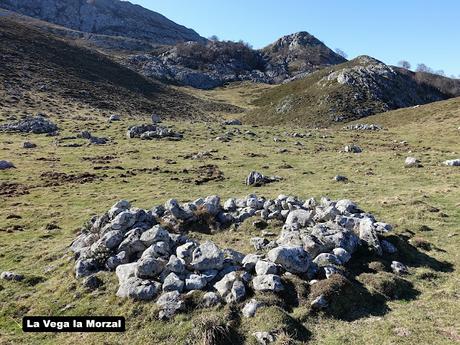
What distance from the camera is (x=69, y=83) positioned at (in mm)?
104688

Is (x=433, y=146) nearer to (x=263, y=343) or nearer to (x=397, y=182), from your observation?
(x=397, y=182)

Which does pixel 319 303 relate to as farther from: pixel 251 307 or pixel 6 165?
pixel 6 165

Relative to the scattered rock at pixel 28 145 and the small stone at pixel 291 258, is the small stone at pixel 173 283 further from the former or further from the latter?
the scattered rock at pixel 28 145

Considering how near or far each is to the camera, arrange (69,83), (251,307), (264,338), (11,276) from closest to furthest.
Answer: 1. (264,338)
2. (251,307)
3. (11,276)
4. (69,83)

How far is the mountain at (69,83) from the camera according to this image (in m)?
90.1

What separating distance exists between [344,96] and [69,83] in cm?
7479

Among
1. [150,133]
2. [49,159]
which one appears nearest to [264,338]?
[49,159]

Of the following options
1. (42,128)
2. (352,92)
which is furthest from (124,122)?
(352,92)

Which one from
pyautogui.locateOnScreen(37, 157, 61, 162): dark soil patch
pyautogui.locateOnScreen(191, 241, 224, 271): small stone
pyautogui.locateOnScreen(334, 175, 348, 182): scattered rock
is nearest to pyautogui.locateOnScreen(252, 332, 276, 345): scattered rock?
pyautogui.locateOnScreen(191, 241, 224, 271): small stone

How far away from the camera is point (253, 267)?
17.0 m

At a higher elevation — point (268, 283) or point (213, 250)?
point (213, 250)

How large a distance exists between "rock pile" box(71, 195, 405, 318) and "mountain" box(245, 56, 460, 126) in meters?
76.4

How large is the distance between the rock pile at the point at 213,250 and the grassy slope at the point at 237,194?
1015 mm

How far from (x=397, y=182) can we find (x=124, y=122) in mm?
56446
